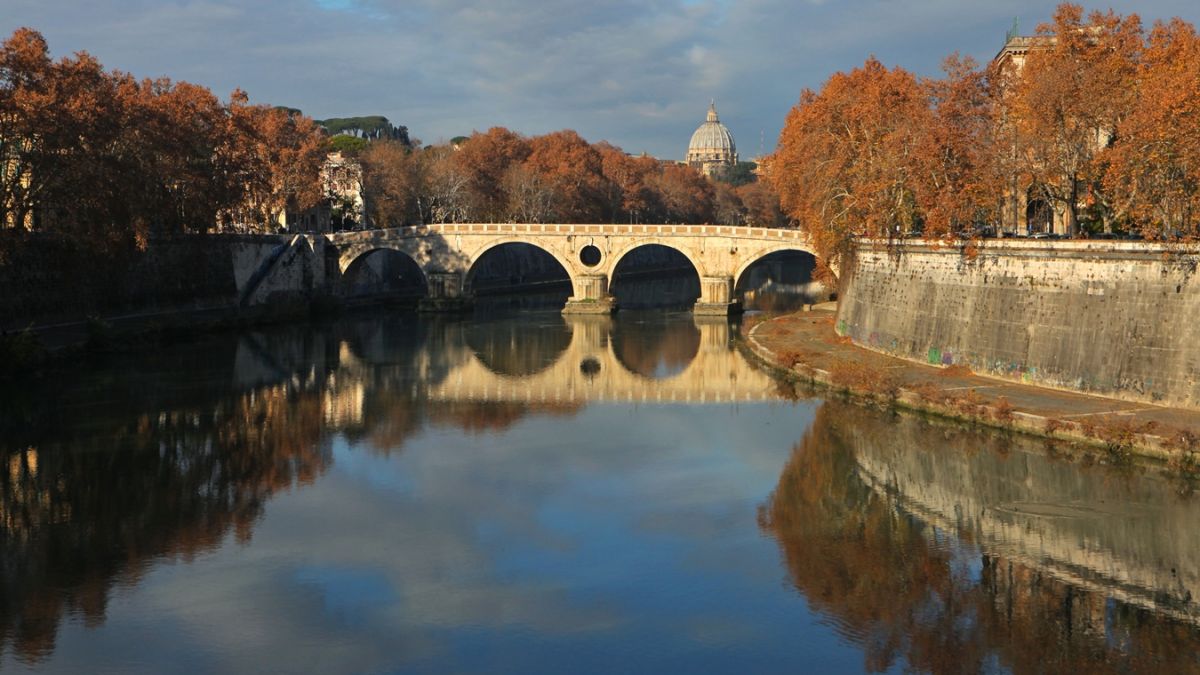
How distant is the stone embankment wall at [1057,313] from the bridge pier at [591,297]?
22915 millimetres

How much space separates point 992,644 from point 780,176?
120 feet

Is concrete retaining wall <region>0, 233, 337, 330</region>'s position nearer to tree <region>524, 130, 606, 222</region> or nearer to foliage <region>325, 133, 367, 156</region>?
tree <region>524, 130, 606, 222</region>

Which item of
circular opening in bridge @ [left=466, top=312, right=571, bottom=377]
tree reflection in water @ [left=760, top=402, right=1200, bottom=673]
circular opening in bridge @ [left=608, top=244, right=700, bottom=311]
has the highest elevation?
circular opening in bridge @ [left=608, top=244, right=700, bottom=311]

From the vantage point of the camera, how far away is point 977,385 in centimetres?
2981

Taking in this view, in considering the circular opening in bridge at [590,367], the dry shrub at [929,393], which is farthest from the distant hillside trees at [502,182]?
the dry shrub at [929,393]

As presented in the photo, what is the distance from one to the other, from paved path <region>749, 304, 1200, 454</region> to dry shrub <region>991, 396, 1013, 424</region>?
20 centimetres

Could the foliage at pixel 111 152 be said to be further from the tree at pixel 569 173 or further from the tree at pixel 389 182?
the tree at pixel 569 173

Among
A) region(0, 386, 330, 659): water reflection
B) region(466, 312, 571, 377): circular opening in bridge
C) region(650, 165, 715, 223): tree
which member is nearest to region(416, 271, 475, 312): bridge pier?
region(466, 312, 571, 377): circular opening in bridge

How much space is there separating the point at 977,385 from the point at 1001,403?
11.8 ft

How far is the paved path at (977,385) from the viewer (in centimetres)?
2450

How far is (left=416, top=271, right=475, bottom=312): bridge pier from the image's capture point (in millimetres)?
61125

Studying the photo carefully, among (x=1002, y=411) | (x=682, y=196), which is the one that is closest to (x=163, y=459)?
(x=1002, y=411)

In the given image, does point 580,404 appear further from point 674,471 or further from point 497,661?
point 497,661

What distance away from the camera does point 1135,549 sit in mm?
19172
